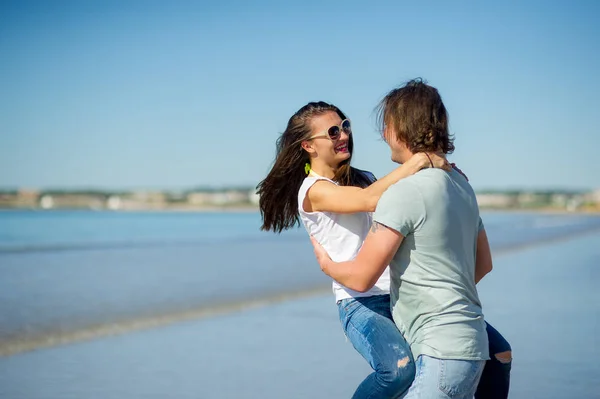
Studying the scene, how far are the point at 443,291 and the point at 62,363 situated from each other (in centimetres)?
462

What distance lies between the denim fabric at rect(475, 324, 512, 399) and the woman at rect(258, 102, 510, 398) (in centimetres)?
4

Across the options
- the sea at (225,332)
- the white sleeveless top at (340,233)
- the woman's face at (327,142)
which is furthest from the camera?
the sea at (225,332)

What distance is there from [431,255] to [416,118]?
1.68 feet

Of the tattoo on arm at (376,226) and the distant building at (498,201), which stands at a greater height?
the tattoo on arm at (376,226)

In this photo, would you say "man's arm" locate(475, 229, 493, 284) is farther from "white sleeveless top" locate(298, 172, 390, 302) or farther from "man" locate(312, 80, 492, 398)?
"white sleeveless top" locate(298, 172, 390, 302)

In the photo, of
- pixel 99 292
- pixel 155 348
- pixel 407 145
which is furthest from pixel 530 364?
pixel 99 292

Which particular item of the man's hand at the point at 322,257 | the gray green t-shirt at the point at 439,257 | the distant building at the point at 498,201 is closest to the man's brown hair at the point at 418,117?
the gray green t-shirt at the point at 439,257

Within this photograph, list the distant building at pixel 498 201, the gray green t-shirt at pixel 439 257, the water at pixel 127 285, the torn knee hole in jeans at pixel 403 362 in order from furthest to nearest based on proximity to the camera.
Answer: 1. the distant building at pixel 498 201
2. the water at pixel 127 285
3. the torn knee hole in jeans at pixel 403 362
4. the gray green t-shirt at pixel 439 257

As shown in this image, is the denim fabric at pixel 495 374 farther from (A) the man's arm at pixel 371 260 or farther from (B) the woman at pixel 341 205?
(A) the man's arm at pixel 371 260

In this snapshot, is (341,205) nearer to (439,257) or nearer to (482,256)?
(482,256)

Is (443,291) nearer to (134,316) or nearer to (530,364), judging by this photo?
(530,364)

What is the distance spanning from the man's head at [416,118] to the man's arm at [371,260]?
1.23 ft

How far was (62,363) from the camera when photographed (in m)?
6.24

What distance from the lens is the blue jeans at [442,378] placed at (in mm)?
2535
